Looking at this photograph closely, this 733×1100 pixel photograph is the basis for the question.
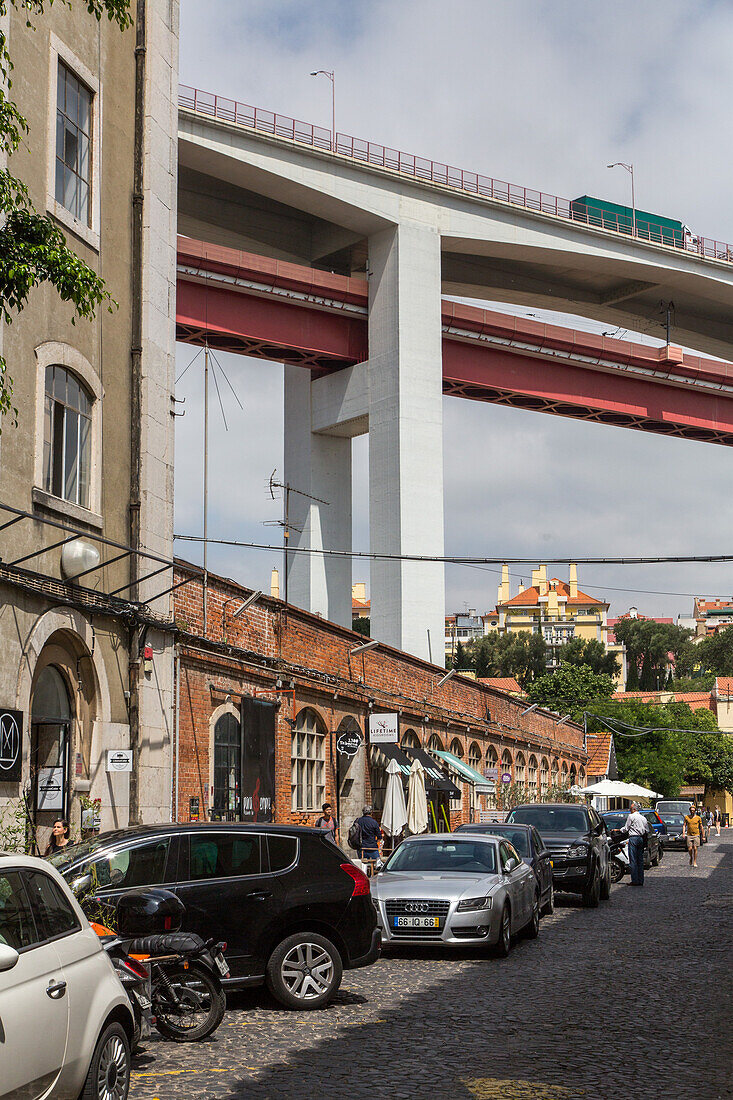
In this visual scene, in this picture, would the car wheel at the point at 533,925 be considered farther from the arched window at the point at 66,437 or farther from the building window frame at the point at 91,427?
the arched window at the point at 66,437

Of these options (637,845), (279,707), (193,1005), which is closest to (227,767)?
(279,707)

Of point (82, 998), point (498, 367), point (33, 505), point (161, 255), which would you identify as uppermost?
point (498, 367)

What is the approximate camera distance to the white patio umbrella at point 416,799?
91.7 feet

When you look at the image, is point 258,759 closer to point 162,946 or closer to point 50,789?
point 50,789

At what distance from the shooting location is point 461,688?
1523 inches

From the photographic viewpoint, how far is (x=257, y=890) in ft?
34.7

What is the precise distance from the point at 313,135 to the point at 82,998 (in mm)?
35366

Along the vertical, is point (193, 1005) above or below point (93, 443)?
below

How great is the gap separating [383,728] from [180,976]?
60.1 feet

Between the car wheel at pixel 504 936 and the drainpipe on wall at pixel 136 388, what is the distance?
17.8 feet

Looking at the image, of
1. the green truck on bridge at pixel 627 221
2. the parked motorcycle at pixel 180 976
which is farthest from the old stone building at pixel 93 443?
the green truck on bridge at pixel 627 221

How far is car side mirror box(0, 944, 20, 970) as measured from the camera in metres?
5.41

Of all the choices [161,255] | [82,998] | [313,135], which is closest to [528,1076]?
[82,998]

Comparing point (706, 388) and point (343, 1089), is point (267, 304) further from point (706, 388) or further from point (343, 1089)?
point (343, 1089)
